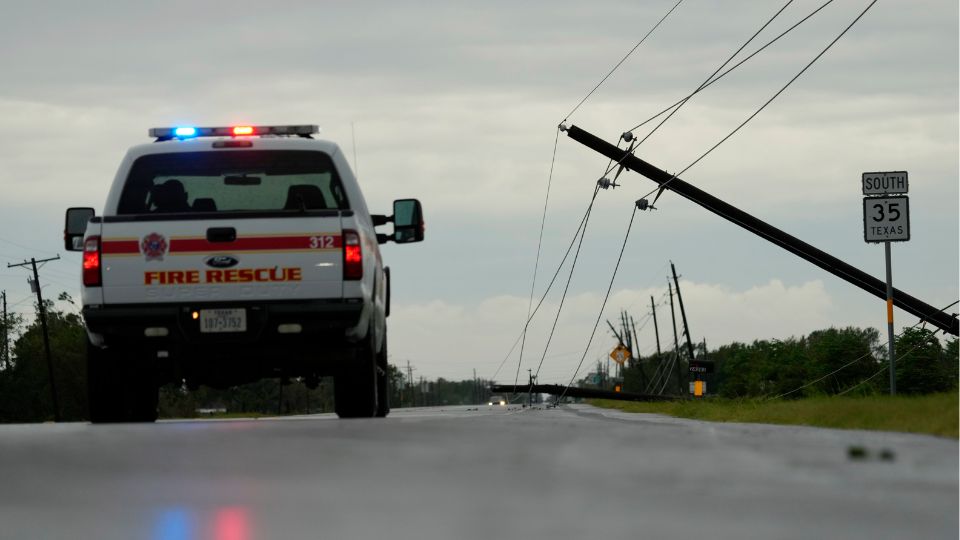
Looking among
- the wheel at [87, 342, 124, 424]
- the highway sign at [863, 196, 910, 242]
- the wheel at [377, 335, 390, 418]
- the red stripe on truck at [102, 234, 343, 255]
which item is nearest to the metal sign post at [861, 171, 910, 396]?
the highway sign at [863, 196, 910, 242]

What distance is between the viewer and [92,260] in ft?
40.7

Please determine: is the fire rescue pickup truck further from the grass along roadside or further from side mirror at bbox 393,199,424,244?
the grass along roadside

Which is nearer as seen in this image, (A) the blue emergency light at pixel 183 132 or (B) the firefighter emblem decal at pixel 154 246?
(B) the firefighter emblem decal at pixel 154 246

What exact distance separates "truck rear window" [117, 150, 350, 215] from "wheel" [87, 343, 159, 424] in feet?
4.11

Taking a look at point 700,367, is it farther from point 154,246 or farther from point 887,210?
point 154,246

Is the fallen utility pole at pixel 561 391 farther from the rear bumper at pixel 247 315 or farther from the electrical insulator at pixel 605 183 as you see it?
the rear bumper at pixel 247 315

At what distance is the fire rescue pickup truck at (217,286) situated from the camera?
12.4 metres

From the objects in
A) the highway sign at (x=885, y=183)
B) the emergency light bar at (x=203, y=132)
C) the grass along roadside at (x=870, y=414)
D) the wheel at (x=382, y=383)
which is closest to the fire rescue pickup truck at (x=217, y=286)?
the emergency light bar at (x=203, y=132)

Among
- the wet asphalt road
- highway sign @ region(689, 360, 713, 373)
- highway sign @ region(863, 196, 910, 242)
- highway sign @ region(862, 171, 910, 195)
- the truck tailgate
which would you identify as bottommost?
the wet asphalt road

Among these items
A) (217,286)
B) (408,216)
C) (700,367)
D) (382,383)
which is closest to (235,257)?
(217,286)

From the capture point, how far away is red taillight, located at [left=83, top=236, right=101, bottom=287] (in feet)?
40.6

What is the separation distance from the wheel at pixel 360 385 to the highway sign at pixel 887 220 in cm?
839

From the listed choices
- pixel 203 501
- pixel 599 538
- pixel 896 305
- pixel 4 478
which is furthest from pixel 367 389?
pixel 896 305

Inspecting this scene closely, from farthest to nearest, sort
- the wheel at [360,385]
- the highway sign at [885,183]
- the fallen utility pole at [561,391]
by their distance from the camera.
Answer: the fallen utility pole at [561,391], the highway sign at [885,183], the wheel at [360,385]
